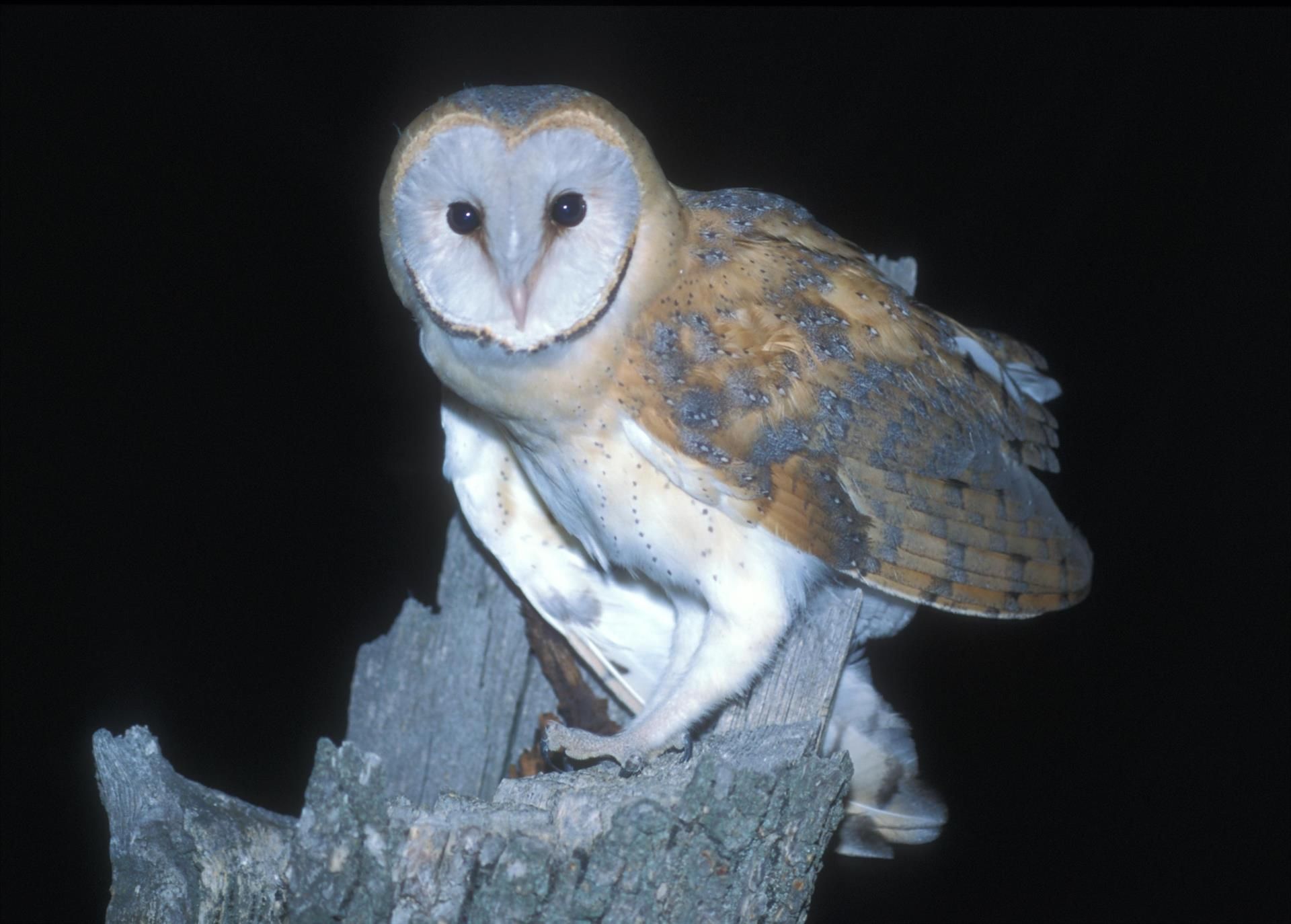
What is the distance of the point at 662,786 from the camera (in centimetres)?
126

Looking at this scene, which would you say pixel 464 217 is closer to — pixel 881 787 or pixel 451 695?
pixel 451 695

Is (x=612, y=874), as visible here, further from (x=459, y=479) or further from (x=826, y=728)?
(x=459, y=479)

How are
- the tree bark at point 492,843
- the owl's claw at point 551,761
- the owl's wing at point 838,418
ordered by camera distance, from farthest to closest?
1. the owl's claw at point 551,761
2. the owl's wing at point 838,418
3. the tree bark at point 492,843

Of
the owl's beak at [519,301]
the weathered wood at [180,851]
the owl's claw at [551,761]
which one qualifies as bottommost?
the weathered wood at [180,851]

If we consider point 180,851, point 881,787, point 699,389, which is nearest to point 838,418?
point 699,389

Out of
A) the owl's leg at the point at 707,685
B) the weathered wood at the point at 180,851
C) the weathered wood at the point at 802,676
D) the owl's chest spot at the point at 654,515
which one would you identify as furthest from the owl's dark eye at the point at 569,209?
the weathered wood at the point at 180,851

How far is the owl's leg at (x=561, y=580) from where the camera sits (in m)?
1.88

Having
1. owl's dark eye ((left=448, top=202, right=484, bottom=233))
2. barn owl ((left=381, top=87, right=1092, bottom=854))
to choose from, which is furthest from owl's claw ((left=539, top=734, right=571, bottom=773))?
owl's dark eye ((left=448, top=202, right=484, bottom=233))

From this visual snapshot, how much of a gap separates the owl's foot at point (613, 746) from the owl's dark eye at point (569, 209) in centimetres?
68

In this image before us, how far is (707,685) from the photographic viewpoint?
155 centimetres

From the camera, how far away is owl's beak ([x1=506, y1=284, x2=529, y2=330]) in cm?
136

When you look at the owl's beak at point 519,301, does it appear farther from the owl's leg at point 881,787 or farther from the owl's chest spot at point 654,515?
the owl's leg at point 881,787

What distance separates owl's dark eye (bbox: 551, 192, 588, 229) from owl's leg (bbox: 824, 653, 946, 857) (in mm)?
925

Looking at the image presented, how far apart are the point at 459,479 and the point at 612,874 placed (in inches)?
33.3
